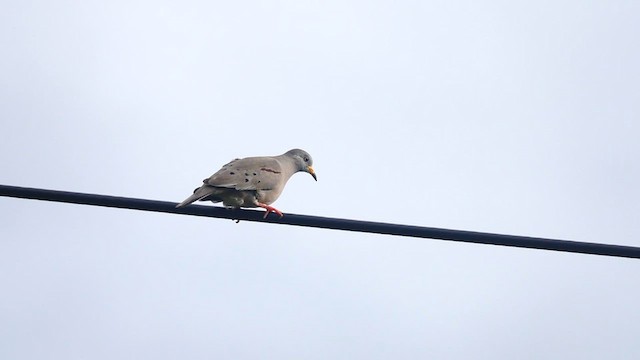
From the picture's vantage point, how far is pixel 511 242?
22.0 feet

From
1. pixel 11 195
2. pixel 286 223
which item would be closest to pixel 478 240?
A: pixel 286 223

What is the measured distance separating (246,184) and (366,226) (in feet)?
10.2

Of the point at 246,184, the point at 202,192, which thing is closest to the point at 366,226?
the point at 202,192

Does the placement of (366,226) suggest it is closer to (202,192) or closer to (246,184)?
(202,192)

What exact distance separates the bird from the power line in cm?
172

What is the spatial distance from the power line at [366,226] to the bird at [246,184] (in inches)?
67.6

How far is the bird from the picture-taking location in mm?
9453

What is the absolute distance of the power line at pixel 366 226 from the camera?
21.9 feet

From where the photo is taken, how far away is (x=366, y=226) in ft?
22.8

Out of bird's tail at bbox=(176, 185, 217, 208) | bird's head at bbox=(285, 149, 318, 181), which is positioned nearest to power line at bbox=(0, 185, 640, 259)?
bird's tail at bbox=(176, 185, 217, 208)

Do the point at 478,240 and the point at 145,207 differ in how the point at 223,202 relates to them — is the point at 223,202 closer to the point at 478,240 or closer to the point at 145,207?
the point at 145,207

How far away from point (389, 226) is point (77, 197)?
2.20 metres

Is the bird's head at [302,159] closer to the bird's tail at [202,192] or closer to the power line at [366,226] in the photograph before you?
the bird's tail at [202,192]

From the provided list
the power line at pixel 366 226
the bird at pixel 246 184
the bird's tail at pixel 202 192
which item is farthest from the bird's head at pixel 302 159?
the power line at pixel 366 226
